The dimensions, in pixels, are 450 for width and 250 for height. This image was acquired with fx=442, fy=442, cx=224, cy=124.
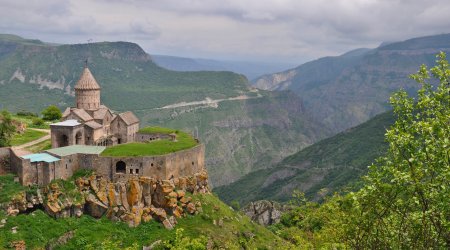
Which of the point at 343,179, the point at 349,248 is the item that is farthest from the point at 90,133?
the point at 343,179

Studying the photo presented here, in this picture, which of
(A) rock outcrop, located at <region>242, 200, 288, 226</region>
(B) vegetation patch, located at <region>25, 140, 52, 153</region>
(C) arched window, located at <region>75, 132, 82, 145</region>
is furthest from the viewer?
(A) rock outcrop, located at <region>242, 200, 288, 226</region>

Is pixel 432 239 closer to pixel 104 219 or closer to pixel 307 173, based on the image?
pixel 104 219

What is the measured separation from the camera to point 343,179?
139375mm

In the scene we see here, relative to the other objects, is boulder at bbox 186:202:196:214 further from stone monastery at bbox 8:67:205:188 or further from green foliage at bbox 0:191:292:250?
stone monastery at bbox 8:67:205:188

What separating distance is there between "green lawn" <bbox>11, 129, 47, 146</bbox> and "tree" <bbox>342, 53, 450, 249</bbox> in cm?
4653

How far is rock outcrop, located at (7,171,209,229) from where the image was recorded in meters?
42.2

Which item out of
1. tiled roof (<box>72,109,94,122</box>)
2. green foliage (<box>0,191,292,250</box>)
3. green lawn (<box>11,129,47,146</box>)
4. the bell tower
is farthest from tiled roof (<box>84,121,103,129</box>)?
green foliage (<box>0,191,292,250</box>)

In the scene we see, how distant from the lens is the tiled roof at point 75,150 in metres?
45.1

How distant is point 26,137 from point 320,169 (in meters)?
121

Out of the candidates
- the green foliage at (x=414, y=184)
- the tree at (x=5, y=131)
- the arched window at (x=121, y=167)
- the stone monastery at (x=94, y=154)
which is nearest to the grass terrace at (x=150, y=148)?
the stone monastery at (x=94, y=154)

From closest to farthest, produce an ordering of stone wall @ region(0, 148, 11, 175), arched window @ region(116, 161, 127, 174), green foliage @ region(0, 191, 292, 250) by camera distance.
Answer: green foliage @ region(0, 191, 292, 250), stone wall @ region(0, 148, 11, 175), arched window @ region(116, 161, 127, 174)

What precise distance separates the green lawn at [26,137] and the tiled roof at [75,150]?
978 cm

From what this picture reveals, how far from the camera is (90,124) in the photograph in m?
52.6

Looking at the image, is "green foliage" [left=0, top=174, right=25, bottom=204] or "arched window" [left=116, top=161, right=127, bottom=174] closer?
"green foliage" [left=0, top=174, right=25, bottom=204]
